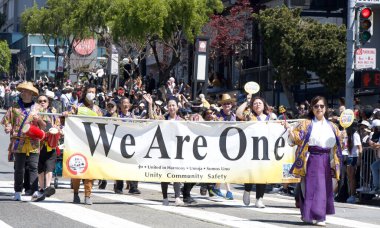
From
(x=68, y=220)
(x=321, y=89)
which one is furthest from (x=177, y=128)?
(x=321, y=89)

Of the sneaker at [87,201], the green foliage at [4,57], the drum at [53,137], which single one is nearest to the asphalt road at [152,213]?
the sneaker at [87,201]

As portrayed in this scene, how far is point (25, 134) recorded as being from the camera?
603 inches

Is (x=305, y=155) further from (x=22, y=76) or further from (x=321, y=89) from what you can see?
(x=22, y=76)

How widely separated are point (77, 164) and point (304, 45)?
2045 centimetres

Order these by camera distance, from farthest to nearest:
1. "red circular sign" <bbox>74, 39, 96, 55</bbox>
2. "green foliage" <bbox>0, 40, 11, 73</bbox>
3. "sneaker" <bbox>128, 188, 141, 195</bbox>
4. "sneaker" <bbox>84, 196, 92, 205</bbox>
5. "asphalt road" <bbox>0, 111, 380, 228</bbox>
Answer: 1. "green foliage" <bbox>0, 40, 11, 73</bbox>
2. "red circular sign" <bbox>74, 39, 96, 55</bbox>
3. "sneaker" <bbox>128, 188, 141, 195</bbox>
4. "sneaker" <bbox>84, 196, 92, 205</bbox>
5. "asphalt road" <bbox>0, 111, 380, 228</bbox>

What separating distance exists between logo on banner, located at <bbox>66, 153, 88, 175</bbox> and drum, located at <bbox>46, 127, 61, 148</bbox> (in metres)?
0.52

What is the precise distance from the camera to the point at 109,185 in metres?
20.6

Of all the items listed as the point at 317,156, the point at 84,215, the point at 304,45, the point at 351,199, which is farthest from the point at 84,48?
the point at 317,156

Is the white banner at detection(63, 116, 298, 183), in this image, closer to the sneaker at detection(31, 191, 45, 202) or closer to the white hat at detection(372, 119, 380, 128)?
the sneaker at detection(31, 191, 45, 202)

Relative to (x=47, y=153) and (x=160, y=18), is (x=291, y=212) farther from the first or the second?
(x=160, y=18)

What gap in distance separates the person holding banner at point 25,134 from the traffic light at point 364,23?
347 inches

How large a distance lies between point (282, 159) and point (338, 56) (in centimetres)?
1907

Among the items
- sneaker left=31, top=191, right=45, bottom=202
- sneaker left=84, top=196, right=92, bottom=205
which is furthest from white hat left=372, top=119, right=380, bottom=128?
sneaker left=31, top=191, right=45, bottom=202

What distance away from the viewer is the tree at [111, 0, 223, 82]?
139 ft
